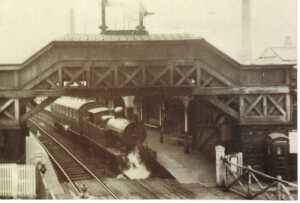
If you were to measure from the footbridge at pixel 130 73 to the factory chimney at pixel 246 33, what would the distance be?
7.67m

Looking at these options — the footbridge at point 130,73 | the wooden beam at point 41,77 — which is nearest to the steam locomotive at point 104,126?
the footbridge at point 130,73

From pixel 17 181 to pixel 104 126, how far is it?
7.28 meters

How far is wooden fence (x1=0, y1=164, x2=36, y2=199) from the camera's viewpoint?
12.9 meters

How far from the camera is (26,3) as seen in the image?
502 inches

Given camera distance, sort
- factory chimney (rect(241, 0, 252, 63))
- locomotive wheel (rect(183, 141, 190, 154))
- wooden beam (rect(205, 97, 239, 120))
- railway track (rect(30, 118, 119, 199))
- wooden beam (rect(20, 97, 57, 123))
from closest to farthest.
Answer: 1. wooden beam (rect(20, 97, 57, 123))
2. wooden beam (rect(205, 97, 239, 120))
3. railway track (rect(30, 118, 119, 199))
4. locomotive wheel (rect(183, 141, 190, 154))
5. factory chimney (rect(241, 0, 252, 63))

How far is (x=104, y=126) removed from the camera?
19922mm

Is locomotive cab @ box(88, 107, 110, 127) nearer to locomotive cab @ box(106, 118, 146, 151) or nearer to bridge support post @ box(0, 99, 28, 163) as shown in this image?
locomotive cab @ box(106, 118, 146, 151)

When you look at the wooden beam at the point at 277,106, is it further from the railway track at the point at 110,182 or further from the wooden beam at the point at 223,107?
the railway track at the point at 110,182

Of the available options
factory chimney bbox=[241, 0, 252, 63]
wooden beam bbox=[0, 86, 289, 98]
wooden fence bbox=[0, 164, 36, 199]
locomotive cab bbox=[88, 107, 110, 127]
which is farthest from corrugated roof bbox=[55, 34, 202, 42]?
factory chimney bbox=[241, 0, 252, 63]

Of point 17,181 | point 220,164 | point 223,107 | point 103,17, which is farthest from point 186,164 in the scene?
point 17,181

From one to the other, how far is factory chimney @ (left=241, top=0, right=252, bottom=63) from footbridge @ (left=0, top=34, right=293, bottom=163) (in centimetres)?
767

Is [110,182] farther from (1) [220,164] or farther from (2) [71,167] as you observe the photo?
(1) [220,164]

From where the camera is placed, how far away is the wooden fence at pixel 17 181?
12.9m

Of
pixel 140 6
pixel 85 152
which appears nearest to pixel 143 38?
pixel 140 6
